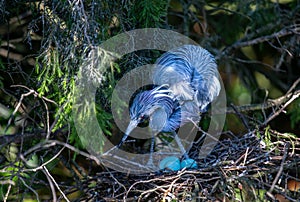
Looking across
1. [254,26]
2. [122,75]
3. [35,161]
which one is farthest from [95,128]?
[254,26]

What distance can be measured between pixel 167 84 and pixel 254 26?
3.09 ft

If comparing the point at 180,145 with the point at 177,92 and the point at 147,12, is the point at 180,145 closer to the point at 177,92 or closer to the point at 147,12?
the point at 177,92

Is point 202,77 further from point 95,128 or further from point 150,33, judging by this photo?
point 95,128

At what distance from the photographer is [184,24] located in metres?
3.23

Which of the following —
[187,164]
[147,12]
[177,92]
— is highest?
[147,12]

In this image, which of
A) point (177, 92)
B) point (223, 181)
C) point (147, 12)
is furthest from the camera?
point (177, 92)

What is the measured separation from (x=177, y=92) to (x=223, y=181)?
2.59 ft

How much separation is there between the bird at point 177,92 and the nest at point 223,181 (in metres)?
0.31

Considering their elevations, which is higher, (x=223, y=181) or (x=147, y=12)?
(x=147, y=12)

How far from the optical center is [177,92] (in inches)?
109

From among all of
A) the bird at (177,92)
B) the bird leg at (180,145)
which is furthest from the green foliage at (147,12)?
the bird leg at (180,145)

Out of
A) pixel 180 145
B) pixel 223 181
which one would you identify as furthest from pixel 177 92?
pixel 223 181

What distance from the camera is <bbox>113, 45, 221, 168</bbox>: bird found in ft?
8.49

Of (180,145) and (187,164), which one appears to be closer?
(187,164)
